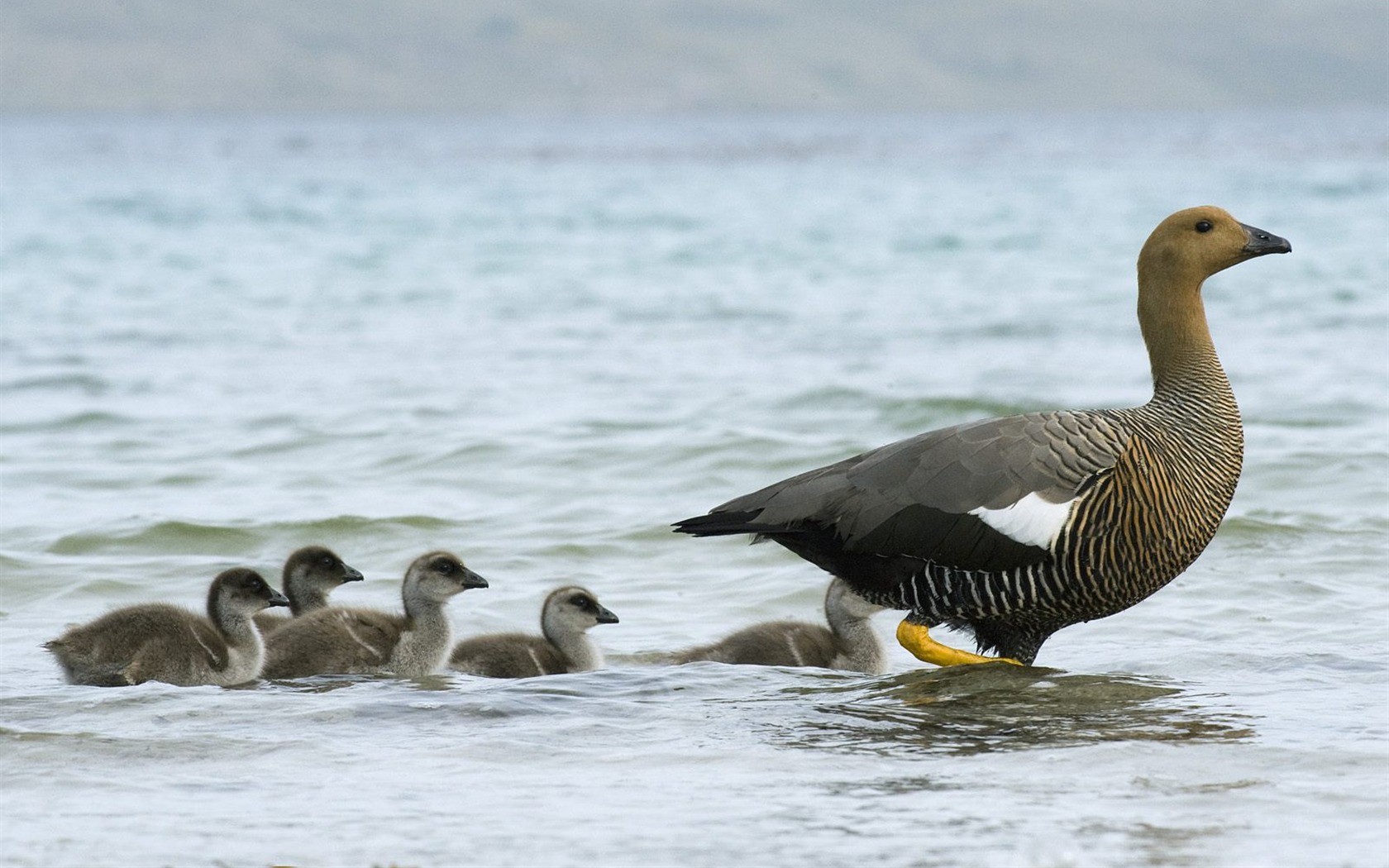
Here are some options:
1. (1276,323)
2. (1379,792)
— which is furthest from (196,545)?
Result: (1276,323)

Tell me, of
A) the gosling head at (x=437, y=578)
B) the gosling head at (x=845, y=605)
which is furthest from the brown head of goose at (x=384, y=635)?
the gosling head at (x=845, y=605)

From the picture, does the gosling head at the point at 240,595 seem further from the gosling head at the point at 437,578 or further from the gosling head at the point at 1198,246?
the gosling head at the point at 1198,246

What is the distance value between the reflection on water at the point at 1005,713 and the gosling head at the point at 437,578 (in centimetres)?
169

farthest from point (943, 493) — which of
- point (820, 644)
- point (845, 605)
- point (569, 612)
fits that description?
point (569, 612)

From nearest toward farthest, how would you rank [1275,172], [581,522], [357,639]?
[357,639] → [581,522] → [1275,172]

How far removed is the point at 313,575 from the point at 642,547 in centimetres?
241

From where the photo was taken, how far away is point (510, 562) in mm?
10148

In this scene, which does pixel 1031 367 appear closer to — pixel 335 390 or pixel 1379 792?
pixel 335 390

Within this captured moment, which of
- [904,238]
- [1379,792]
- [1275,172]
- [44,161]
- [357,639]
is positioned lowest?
[1379,792]

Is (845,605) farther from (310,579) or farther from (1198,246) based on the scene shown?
(310,579)

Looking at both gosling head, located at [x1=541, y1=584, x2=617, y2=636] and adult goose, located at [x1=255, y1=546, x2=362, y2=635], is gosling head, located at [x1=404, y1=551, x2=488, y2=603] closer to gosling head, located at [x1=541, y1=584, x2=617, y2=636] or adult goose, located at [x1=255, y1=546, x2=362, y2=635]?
gosling head, located at [x1=541, y1=584, x2=617, y2=636]

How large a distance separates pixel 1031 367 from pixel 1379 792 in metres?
11.9

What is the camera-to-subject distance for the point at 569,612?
26.1 ft

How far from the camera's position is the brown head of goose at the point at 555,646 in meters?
7.92
